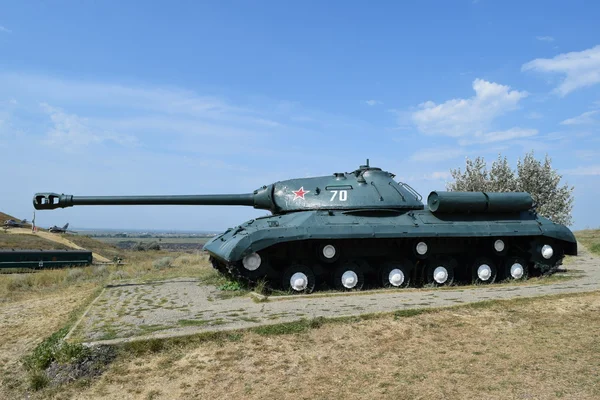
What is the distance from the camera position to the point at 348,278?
11992mm

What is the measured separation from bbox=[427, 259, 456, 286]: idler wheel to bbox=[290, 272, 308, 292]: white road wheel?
3458mm

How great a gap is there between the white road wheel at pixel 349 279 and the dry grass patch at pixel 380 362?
11.8 feet

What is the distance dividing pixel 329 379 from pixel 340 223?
6.29 metres

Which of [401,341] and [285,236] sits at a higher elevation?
[285,236]

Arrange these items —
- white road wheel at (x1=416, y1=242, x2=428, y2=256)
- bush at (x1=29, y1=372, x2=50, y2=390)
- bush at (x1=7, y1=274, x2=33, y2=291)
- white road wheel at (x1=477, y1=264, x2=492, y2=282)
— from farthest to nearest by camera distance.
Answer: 1. bush at (x1=7, y1=274, x2=33, y2=291)
2. white road wheel at (x1=477, y1=264, x2=492, y2=282)
3. white road wheel at (x1=416, y1=242, x2=428, y2=256)
4. bush at (x1=29, y1=372, x2=50, y2=390)

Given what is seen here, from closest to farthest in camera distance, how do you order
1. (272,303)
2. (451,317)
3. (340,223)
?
1. (451,317)
2. (272,303)
3. (340,223)

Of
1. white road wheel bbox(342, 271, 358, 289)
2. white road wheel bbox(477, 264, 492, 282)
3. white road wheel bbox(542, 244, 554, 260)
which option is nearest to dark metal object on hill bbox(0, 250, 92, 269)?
white road wheel bbox(342, 271, 358, 289)

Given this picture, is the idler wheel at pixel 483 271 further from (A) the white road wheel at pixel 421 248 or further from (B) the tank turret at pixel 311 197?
(B) the tank turret at pixel 311 197

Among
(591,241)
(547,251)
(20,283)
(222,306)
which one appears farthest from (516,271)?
(591,241)

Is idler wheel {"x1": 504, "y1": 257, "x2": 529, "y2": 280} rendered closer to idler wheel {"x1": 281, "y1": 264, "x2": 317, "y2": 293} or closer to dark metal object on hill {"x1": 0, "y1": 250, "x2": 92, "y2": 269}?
idler wheel {"x1": 281, "y1": 264, "x2": 317, "y2": 293}

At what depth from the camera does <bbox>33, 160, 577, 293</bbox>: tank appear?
11.8 meters

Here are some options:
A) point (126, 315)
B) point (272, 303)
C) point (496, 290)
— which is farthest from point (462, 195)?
point (126, 315)

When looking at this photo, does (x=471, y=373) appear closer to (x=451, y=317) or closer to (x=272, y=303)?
(x=451, y=317)

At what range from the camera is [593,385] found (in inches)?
217
